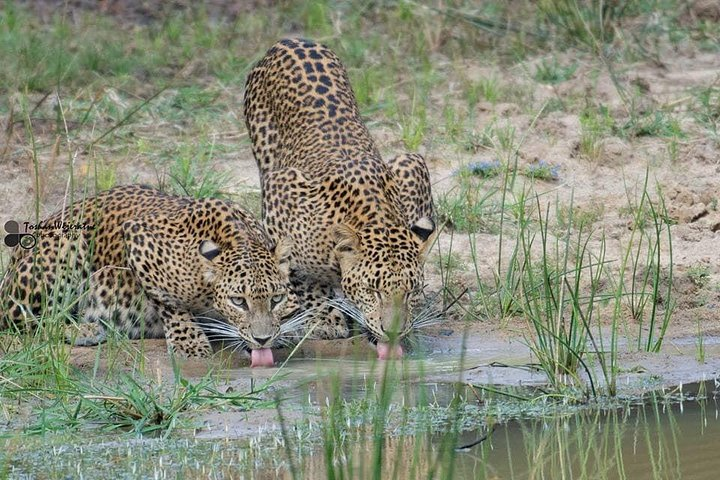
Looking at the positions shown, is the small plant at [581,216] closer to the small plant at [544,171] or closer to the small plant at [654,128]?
the small plant at [544,171]

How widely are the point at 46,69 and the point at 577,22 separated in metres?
4.71

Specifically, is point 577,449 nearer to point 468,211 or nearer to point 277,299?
point 277,299

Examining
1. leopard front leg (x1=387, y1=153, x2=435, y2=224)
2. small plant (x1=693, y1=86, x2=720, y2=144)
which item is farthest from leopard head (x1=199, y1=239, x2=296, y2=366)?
small plant (x1=693, y1=86, x2=720, y2=144)

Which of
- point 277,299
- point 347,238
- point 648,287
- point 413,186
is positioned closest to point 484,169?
point 413,186

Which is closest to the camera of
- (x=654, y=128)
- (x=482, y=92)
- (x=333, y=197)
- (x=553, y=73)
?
(x=333, y=197)

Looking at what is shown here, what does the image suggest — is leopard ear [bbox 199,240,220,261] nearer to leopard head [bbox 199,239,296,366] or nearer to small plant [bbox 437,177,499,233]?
leopard head [bbox 199,239,296,366]

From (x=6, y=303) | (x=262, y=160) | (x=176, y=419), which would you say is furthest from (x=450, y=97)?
(x=176, y=419)

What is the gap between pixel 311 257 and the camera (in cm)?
881

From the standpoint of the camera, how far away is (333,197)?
8867 millimetres

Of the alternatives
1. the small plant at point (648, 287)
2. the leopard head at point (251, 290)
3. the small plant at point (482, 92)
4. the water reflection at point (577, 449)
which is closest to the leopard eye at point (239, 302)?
the leopard head at point (251, 290)

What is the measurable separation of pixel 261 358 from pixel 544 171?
3.67 metres

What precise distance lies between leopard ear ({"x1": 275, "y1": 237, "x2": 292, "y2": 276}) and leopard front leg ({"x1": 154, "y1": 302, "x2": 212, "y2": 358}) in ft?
2.12

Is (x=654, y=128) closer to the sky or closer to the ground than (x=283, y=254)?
A: closer to the sky

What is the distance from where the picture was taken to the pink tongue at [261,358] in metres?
8.21
